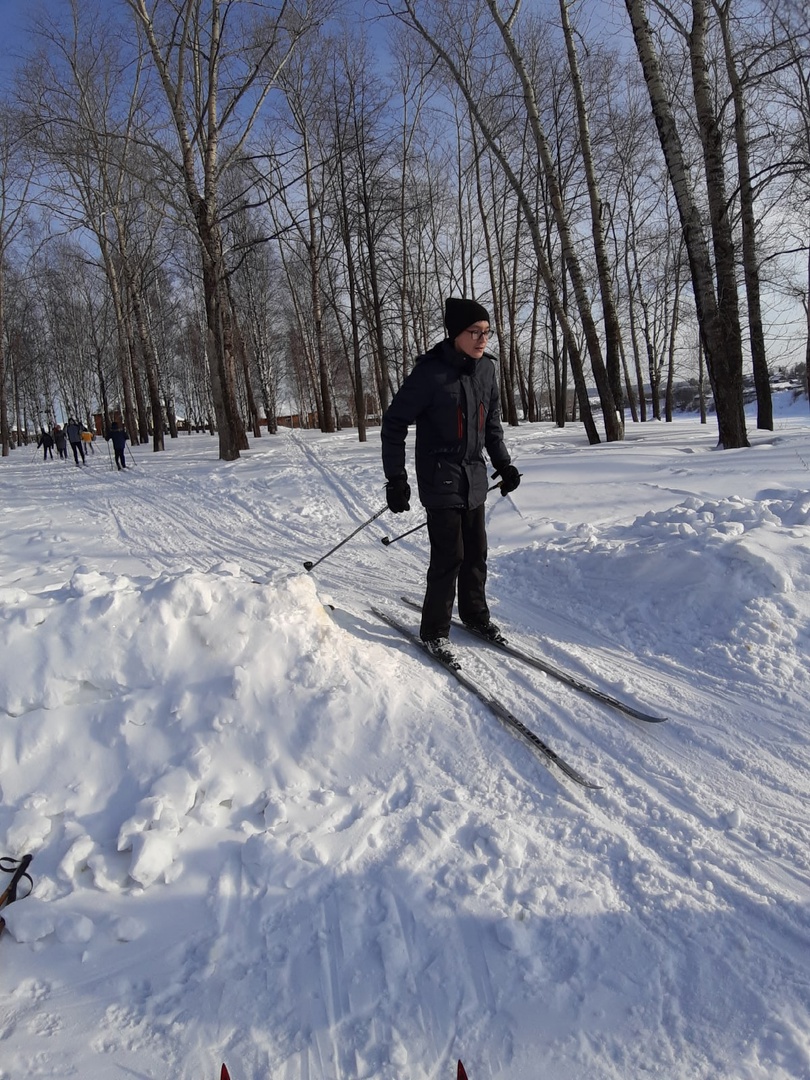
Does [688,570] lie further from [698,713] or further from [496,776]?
[496,776]

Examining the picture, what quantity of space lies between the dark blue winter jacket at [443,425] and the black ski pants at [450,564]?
118 mm

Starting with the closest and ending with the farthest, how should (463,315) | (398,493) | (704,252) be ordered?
(463,315) → (398,493) → (704,252)

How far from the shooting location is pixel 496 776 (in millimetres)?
2643

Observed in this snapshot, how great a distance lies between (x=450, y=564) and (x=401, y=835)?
179cm

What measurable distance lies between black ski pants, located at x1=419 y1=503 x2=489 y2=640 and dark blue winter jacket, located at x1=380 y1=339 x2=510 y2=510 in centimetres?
12

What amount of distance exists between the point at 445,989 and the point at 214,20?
16116 mm

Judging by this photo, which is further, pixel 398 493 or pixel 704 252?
pixel 704 252

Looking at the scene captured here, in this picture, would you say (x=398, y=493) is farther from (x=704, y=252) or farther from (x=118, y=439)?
(x=118, y=439)

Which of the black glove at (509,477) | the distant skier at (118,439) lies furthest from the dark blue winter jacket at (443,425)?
the distant skier at (118,439)

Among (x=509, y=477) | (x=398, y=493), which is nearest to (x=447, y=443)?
(x=398, y=493)

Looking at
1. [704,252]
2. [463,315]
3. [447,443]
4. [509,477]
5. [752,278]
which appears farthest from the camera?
[752,278]

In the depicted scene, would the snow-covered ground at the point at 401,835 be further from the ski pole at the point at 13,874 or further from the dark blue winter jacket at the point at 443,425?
the dark blue winter jacket at the point at 443,425

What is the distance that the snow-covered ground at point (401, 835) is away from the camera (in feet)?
5.46

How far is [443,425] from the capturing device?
3627 millimetres
